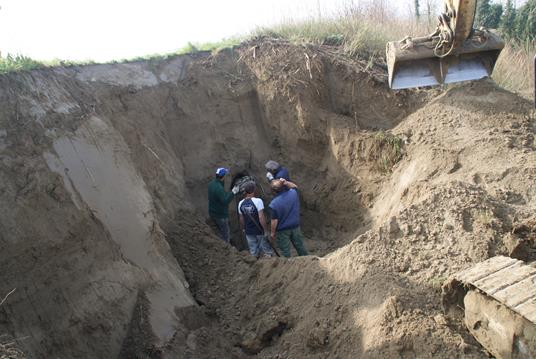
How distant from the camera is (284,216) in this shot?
7.52 m

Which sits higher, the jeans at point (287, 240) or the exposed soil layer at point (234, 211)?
the exposed soil layer at point (234, 211)

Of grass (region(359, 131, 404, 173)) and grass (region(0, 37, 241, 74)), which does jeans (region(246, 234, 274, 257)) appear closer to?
grass (region(359, 131, 404, 173))

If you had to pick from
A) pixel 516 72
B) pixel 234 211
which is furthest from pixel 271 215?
pixel 516 72

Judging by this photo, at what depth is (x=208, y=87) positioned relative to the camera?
31.0 ft

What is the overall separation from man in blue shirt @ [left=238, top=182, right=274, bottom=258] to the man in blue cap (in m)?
0.42

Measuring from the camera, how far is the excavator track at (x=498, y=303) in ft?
12.0

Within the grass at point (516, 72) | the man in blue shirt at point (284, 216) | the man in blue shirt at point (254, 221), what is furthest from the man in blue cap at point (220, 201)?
the grass at point (516, 72)

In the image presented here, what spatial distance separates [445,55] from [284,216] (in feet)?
11.9

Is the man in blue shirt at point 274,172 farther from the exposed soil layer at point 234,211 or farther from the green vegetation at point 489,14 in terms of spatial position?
the green vegetation at point 489,14

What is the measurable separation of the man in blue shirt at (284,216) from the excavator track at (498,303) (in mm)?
3360

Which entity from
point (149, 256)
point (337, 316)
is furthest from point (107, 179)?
point (337, 316)

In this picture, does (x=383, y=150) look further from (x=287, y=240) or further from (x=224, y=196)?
(x=224, y=196)

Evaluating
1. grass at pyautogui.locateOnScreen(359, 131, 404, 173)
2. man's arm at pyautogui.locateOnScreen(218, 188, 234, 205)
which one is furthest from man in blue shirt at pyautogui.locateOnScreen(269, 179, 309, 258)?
grass at pyautogui.locateOnScreen(359, 131, 404, 173)

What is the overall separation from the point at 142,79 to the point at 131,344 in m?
5.22
